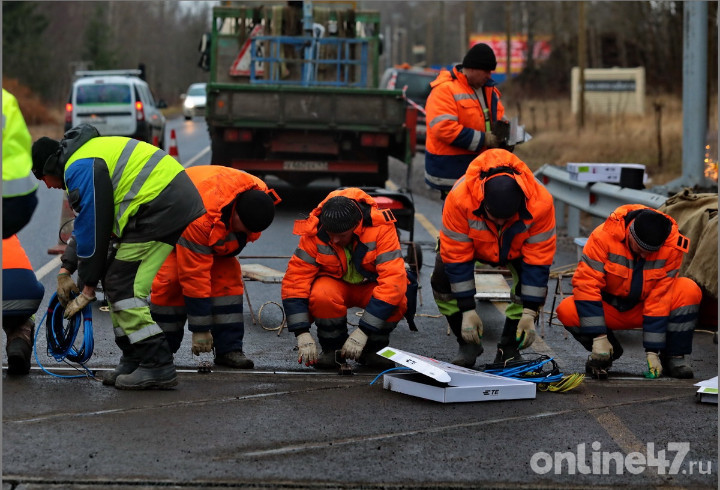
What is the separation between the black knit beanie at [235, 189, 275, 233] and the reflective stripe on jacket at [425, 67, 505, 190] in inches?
86.7

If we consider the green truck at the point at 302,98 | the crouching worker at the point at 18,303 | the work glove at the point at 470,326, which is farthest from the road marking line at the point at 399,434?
the green truck at the point at 302,98

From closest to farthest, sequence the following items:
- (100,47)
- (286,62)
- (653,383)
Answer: (653,383)
(286,62)
(100,47)

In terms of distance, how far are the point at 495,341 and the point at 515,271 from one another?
3.62ft

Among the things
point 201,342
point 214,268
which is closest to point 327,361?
point 201,342

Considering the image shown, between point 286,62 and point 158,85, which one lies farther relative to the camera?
point 158,85

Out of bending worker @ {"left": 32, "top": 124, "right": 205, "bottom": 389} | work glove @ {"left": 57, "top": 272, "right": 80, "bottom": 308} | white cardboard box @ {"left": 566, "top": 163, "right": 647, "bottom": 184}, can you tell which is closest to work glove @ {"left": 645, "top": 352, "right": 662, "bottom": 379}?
bending worker @ {"left": 32, "top": 124, "right": 205, "bottom": 389}

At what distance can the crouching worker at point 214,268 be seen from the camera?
247 inches

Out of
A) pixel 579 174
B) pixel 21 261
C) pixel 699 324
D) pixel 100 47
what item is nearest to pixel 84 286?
pixel 21 261

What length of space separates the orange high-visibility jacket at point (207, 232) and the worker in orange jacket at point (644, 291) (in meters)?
2.07

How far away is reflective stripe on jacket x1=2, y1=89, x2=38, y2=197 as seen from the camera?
16.9 ft

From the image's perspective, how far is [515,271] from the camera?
6.81 metres

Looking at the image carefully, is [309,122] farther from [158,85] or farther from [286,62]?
[158,85]

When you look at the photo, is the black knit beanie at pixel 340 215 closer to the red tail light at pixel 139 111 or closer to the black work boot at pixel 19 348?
the black work boot at pixel 19 348

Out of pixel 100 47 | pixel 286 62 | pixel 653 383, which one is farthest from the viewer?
pixel 100 47
